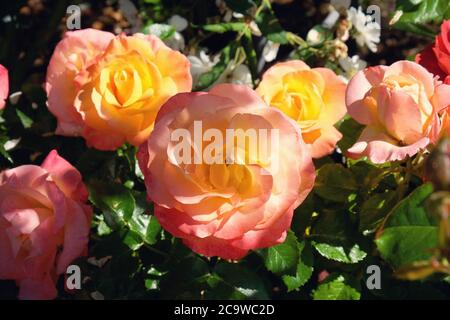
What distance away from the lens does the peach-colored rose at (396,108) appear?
85 centimetres

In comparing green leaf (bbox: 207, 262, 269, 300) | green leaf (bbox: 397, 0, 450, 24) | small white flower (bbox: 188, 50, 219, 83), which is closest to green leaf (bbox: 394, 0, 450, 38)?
green leaf (bbox: 397, 0, 450, 24)

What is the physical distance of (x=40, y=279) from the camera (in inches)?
37.2

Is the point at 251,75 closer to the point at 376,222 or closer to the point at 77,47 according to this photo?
the point at 77,47

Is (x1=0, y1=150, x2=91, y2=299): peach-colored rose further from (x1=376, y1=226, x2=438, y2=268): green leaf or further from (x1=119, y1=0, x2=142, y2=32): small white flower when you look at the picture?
(x1=119, y1=0, x2=142, y2=32): small white flower

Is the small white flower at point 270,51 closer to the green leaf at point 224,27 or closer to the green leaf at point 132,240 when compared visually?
the green leaf at point 224,27

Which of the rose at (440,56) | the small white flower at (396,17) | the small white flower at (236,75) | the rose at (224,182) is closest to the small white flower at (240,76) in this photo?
the small white flower at (236,75)

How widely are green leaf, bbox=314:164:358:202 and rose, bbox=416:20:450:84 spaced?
189mm

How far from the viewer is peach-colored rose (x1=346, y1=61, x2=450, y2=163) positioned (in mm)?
851

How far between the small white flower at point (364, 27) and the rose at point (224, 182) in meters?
0.74

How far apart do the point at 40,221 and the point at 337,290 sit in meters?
0.43

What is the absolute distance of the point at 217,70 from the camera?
139 centimetres

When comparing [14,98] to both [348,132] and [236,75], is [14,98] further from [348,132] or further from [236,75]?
[348,132]
